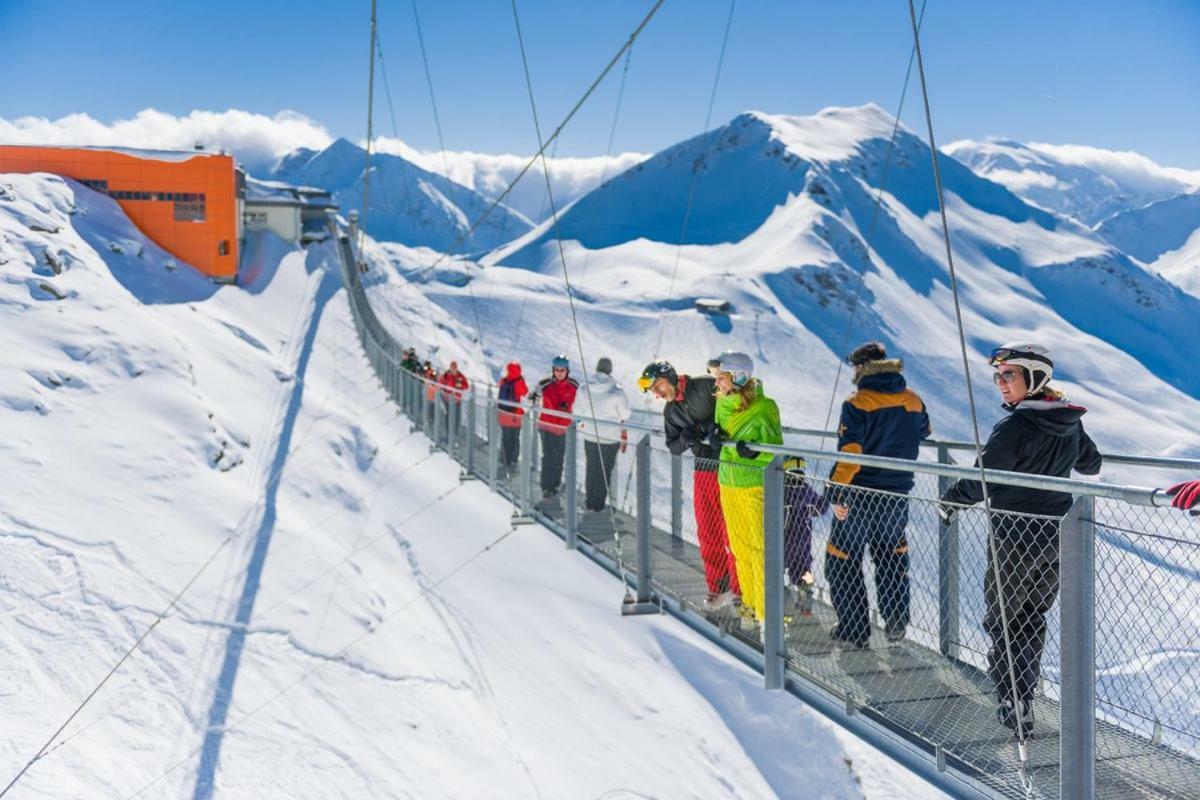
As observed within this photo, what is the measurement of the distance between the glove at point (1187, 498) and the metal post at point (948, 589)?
1.68m

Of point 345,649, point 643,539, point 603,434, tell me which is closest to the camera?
point 643,539

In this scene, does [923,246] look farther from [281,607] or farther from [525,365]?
[281,607]

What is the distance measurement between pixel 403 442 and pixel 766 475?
11341mm

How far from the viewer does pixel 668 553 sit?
6445 millimetres

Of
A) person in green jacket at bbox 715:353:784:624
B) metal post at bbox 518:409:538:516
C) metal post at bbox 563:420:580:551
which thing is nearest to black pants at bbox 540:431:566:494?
metal post at bbox 518:409:538:516

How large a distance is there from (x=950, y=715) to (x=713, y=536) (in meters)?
1.76

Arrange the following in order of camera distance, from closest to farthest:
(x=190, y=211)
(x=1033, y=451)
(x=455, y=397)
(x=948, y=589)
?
(x=1033, y=451), (x=948, y=589), (x=455, y=397), (x=190, y=211)

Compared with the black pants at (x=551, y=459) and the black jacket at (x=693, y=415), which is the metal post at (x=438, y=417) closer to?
the black pants at (x=551, y=459)

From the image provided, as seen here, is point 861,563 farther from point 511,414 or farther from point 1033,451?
point 511,414

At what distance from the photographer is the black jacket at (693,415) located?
5.13 m

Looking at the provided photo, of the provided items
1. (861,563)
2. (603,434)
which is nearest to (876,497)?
(861,563)

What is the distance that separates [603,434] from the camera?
771 centimetres

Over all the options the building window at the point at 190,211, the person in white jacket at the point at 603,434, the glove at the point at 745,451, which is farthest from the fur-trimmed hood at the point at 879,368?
the building window at the point at 190,211

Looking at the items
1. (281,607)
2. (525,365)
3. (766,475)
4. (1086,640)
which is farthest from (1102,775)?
(525,365)
